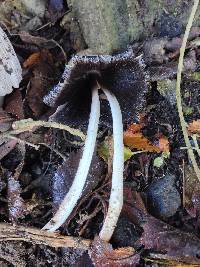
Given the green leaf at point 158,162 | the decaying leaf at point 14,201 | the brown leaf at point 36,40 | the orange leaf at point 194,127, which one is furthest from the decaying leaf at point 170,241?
the brown leaf at point 36,40

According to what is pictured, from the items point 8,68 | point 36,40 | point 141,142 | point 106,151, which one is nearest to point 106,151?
point 106,151

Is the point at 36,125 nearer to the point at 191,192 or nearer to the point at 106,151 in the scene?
the point at 106,151

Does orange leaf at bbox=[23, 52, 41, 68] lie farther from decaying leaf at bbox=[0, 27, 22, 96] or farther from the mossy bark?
the mossy bark

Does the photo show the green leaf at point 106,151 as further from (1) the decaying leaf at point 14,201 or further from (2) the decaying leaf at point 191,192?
(1) the decaying leaf at point 14,201

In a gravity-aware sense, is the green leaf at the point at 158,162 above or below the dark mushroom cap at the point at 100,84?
below

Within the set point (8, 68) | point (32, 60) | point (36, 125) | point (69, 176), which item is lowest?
point (69, 176)

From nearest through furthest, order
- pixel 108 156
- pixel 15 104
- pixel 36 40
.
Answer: pixel 108 156, pixel 15 104, pixel 36 40

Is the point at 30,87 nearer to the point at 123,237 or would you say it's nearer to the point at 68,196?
the point at 68,196

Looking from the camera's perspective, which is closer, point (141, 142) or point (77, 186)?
point (77, 186)
